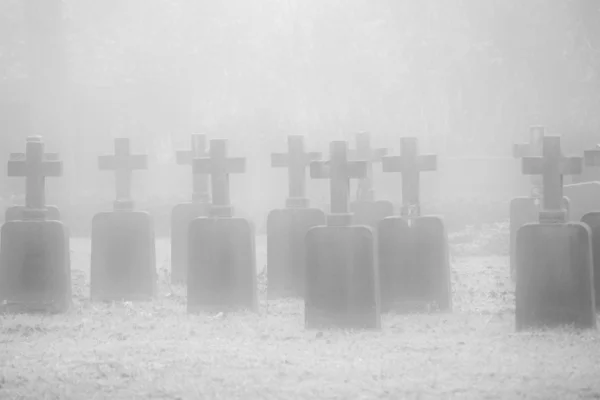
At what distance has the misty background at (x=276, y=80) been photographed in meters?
22.1

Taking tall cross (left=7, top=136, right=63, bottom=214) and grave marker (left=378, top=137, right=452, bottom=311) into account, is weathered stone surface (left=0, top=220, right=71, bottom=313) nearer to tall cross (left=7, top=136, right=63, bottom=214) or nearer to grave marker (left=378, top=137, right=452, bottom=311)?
tall cross (left=7, top=136, right=63, bottom=214)

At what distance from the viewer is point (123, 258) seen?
11.8m

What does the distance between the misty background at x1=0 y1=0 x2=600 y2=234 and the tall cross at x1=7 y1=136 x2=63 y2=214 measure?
10.7 meters

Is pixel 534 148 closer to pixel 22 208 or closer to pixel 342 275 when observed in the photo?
pixel 342 275

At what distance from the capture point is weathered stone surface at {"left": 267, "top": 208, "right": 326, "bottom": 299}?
38.6 ft

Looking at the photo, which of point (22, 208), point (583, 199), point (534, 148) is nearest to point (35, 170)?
point (22, 208)

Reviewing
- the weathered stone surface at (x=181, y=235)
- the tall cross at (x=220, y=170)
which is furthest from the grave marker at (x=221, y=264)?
the weathered stone surface at (x=181, y=235)

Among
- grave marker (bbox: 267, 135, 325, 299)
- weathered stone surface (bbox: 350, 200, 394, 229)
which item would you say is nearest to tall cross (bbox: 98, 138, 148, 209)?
grave marker (bbox: 267, 135, 325, 299)

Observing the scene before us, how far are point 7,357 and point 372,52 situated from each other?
15842mm

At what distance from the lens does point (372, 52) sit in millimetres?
22594

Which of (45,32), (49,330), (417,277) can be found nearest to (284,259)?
(417,277)

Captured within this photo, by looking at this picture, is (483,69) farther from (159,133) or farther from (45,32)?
(45,32)

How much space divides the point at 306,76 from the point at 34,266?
516 inches

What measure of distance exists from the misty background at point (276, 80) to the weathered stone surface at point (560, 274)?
42.6 feet
